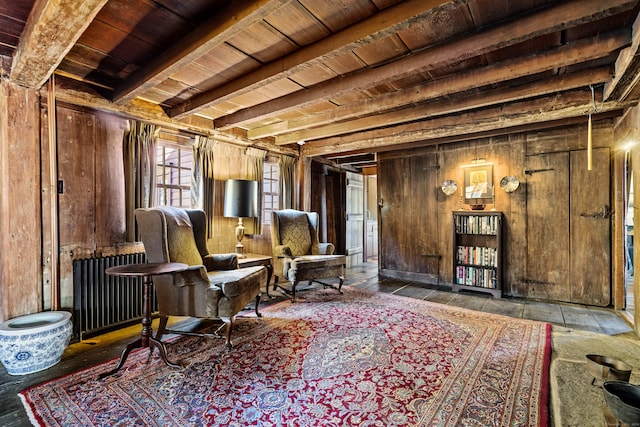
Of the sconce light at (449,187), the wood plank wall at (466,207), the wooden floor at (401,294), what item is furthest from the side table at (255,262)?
the sconce light at (449,187)

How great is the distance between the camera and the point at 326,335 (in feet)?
8.47

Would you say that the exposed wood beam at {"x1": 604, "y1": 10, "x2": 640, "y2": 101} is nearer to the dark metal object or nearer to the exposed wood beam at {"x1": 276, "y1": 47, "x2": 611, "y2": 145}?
the exposed wood beam at {"x1": 276, "y1": 47, "x2": 611, "y2": 145}

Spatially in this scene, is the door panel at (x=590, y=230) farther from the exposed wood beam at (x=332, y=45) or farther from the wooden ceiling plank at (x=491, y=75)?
the exposed wood beam at (x=332, y=45)

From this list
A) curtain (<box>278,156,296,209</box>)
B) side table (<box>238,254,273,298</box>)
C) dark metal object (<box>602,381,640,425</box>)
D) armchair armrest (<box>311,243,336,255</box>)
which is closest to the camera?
dark metal object (<box>602,381,640,425</box>)

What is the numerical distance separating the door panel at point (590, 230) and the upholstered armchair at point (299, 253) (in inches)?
113

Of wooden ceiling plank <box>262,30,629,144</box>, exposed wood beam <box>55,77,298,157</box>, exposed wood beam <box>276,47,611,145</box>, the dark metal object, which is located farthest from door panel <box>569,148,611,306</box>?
exposed wood beam <box>55,77,298,157</box>

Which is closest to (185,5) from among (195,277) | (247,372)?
(195,277)

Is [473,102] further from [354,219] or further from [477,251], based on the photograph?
[354,219]

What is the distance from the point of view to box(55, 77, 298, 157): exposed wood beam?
2.52 metres

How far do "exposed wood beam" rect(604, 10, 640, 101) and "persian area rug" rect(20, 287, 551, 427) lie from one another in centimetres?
210

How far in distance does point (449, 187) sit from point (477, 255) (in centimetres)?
107

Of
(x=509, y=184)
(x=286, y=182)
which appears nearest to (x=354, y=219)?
(x=286, y=182)

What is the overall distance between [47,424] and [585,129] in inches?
214

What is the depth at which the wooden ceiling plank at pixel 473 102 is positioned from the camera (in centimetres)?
245
